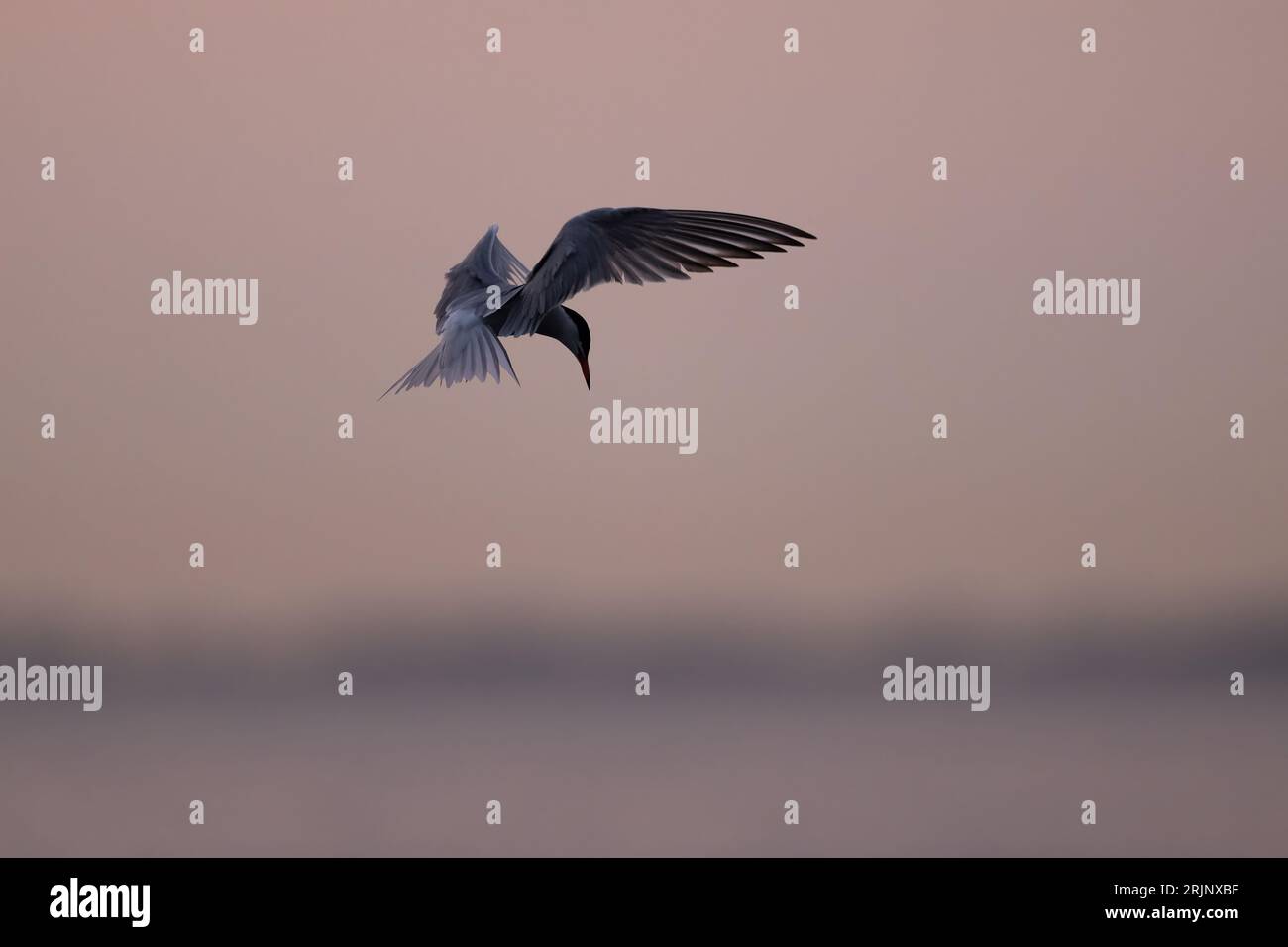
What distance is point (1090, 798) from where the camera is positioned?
5191mm

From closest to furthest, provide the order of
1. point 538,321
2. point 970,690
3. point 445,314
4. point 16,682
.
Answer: point 538,321
point 445,314
point 16,682
point 970,690

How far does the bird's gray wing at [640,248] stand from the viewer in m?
3.51

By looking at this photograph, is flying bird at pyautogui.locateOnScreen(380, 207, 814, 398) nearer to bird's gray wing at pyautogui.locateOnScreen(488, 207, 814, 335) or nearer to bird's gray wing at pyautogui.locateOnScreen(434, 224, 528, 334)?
bird's gray wing at pyautogui.locateOnScreen(488, 207, 814, 335)

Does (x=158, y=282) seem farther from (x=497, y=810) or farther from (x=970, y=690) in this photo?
(x=970, y=690)

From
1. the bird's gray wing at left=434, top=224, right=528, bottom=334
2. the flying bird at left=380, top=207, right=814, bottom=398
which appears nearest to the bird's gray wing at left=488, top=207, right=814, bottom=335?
the flying bird at left=380, top=207, right=814, bottom=398

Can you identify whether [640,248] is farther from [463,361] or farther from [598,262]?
[463,361]

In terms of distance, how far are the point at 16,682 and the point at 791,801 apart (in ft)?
11.2

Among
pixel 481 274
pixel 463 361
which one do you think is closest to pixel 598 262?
pixel 463 361

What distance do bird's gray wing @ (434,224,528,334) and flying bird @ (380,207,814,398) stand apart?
268mm

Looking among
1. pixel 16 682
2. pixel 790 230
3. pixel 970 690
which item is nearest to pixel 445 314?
pixel 790 230

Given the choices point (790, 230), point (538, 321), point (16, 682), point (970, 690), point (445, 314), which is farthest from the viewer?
point (970, 690)

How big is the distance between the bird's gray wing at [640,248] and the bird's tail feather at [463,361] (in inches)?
8.1
